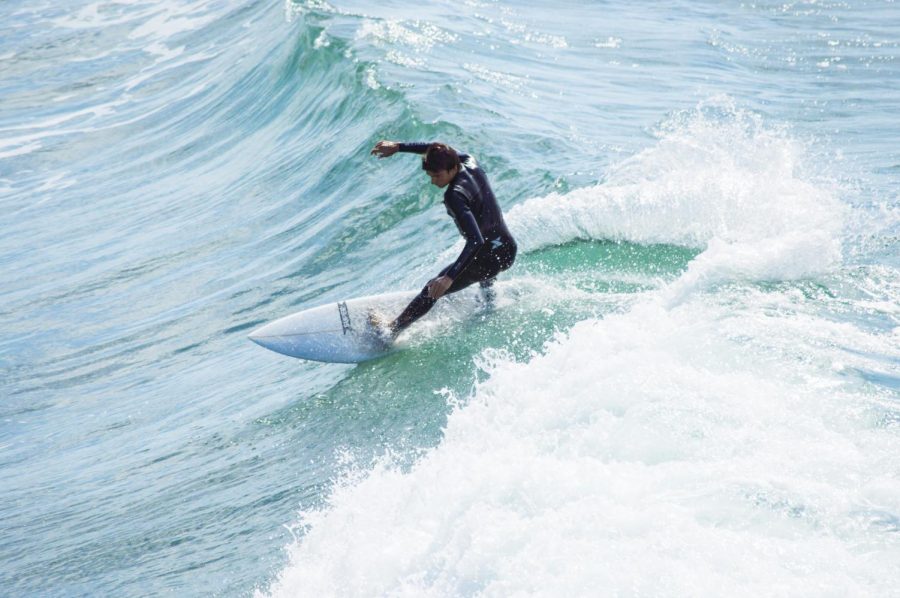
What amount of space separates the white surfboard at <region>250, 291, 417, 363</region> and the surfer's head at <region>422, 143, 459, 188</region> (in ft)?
4.53

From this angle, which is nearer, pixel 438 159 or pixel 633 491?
pixel 633 491

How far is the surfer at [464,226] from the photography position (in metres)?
7.61

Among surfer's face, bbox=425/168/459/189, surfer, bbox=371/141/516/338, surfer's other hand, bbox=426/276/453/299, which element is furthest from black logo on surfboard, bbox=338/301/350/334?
surfer's face, bbox=425/168/459/189

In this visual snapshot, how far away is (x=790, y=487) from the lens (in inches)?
173

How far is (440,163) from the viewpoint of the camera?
7523mm

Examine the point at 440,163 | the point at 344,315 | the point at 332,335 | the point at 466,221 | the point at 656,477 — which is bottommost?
the point at 332,335

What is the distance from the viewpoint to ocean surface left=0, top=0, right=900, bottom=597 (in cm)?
453

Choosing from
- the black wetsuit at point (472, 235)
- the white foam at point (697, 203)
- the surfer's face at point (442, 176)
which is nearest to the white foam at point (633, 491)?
the black wetsuit at point (472, 235)

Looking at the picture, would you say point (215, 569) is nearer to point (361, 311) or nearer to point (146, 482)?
point (146, 482)

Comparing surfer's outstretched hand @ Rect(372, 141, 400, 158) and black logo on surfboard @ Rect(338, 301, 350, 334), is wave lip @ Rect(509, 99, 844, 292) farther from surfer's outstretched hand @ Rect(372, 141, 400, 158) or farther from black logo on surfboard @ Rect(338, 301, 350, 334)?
black logo on surfboard @ Rect(338, 301, 350, 334)

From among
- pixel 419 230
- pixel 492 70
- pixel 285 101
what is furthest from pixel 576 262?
pixel 285 101

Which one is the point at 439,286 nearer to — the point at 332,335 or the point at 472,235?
the point at 472,235


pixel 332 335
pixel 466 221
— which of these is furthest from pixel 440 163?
pixel 332 335

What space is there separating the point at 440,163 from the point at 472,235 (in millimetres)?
571
